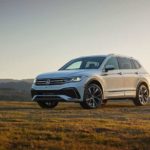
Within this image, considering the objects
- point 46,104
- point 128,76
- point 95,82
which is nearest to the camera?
point 95,82

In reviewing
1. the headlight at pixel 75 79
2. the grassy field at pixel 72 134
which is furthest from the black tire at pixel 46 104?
the grassy field at pixel 72 134

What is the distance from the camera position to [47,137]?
32.7 feet

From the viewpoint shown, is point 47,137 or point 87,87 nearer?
point 47,137

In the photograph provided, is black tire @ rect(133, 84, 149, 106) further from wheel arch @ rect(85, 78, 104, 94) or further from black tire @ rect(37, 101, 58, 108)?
black tire @ rect(37, 101, 58, 108)

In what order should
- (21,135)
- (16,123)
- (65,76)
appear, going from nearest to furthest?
1. (21,135)
2. (16,123)
3. (65,76)

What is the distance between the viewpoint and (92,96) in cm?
1670

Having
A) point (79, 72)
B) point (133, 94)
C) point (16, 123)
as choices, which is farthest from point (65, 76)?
point (16, 123)

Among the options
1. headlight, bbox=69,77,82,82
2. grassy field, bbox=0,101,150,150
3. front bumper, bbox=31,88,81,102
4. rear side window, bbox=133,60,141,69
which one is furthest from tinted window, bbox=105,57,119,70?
grassy field, bbox=0,101,150,150

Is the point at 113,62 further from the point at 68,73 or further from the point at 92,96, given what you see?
the point at 68,73

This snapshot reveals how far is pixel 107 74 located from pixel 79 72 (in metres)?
1.32

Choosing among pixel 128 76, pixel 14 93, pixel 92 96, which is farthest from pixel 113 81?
pixel 14 93

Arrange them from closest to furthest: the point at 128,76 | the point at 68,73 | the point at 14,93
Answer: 1. the point at 68,73
2. the point at 128,76
3. the point at 14,93

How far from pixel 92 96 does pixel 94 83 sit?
0.50m

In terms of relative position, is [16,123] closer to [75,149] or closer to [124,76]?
[75,149]
